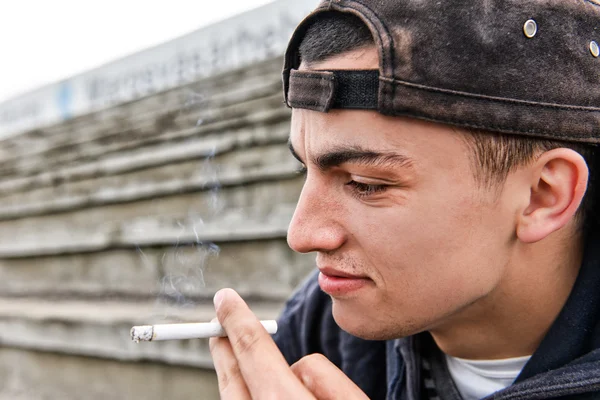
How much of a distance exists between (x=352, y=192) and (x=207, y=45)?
386cm

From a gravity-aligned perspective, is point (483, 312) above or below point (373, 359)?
above

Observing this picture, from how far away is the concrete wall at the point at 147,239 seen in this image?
3.51 m

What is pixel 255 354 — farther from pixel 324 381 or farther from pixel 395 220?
pixel 395 220

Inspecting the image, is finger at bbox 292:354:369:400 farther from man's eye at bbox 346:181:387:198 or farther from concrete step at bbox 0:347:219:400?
concrete step at bbox 0:347:219:400

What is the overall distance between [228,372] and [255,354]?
150mm

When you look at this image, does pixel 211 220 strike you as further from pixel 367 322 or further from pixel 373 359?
pixel 367 322

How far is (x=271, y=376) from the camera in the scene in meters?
1.36

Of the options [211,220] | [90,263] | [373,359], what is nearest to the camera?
[373,359]

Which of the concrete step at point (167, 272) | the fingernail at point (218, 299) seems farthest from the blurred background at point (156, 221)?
the fingernail at point (218, 299)

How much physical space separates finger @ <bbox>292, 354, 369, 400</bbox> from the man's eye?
0.47m

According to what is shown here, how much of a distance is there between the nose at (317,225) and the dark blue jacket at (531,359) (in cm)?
59

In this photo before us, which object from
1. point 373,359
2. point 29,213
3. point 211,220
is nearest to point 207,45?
point 211,220

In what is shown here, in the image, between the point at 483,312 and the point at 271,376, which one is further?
the point at 483,312

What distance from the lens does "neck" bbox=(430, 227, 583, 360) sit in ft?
4.99
